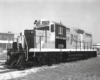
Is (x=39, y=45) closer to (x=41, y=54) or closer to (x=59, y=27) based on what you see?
(x=41, y=54)

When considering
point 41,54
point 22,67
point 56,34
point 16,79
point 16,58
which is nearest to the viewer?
point 16,79

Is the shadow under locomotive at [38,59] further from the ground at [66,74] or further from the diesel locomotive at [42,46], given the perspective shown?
the ground at [66,74]

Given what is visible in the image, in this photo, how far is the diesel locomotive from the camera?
301 inches

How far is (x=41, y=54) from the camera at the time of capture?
8.33m

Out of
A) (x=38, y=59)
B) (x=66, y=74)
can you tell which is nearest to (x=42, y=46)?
(x=38, y=59)

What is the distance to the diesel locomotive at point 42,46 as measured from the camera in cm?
763

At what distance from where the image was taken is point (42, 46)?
868 cm

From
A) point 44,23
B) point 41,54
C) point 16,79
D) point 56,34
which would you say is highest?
point 44,23

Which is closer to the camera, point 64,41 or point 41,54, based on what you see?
point 41,54

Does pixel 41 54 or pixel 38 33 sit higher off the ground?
pixel 38 33

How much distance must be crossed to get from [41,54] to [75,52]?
458cm

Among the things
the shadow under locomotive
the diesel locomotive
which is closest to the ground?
the shadow under locomotive

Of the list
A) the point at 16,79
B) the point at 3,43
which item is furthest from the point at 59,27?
the point at 3,43

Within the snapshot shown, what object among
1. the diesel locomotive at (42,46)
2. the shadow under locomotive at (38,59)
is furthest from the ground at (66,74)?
the diesel locomotive at (42,46)
